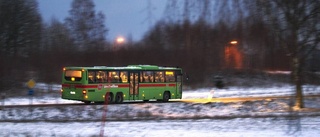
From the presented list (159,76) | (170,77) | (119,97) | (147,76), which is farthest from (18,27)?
(119,97)

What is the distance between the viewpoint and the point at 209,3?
32.2 metres

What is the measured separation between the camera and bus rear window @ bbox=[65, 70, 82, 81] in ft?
103

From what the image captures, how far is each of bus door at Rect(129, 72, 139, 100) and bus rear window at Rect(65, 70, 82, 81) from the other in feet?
12.1

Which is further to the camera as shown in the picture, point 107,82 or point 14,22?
point 14,22

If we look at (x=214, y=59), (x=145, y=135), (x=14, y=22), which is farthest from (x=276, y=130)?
(x=14, y=22)

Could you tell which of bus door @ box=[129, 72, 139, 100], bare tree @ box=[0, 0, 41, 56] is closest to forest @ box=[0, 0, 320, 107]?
bare tree @ box=[0, 0, 41, 56]

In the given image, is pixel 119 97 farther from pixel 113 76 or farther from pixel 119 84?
pixel 113 76

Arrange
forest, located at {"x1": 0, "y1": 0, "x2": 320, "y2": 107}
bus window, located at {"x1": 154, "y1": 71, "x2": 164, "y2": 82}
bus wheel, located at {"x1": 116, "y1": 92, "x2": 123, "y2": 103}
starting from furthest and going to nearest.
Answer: forest, located at {"x1": 0, "y1": 0, "x2": 320, "y2": 107}
bus window, located at {"x1": 154, "y1": 71, "x2": 164, "y2": 82}
bus wheel, located at {"x1": 116, "y1": 92, "x2": 123, "y2": 103}

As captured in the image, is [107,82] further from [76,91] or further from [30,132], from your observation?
[30,132]

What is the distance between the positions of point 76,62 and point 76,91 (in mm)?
29435

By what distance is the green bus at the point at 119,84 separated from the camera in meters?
31.1

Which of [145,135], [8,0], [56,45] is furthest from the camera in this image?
[56,45]

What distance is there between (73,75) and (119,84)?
3205mm

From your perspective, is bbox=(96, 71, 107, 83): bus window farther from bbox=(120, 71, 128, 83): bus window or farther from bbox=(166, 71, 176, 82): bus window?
bbox=(166, 71, 176, 82): bus window
